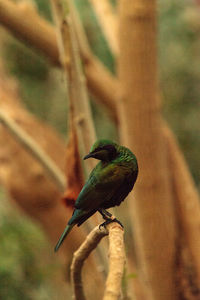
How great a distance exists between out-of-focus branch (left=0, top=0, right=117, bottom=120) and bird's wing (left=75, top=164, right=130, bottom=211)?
65cm

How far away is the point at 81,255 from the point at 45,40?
0.75 m

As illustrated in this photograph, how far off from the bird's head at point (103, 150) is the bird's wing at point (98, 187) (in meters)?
0.02

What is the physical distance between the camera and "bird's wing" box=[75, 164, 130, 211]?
1.24 feet

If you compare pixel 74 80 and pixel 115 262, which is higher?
pixel 74 80

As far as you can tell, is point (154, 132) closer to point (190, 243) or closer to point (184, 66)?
point (190, 243)

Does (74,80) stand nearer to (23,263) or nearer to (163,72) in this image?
(23,263)

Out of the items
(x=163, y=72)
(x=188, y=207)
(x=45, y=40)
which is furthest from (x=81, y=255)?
(x=163, y=72)

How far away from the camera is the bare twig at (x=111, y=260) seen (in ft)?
0.95

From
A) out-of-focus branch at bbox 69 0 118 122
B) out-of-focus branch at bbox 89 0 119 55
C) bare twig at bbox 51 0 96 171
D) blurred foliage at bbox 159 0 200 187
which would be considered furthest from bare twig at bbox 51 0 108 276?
blurred foliage at bbox 159 0 200 187

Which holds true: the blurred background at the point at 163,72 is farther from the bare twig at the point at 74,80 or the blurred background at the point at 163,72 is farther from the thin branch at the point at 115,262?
the thin branch at the point at 115,262

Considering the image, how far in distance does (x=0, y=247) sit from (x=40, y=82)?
1.07 meters

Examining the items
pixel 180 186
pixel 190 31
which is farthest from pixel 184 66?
pixel 180 186

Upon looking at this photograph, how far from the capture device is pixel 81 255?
1.69 feet

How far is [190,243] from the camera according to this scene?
109 cm
